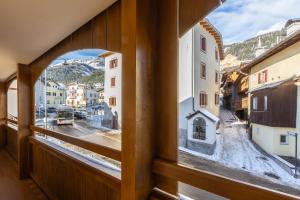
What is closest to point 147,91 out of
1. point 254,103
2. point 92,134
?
point 254,103

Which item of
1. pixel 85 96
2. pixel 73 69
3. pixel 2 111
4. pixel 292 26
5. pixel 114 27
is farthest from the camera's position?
pixel 2 111

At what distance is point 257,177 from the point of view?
0.83 metres

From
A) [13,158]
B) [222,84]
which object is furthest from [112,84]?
[13,158]

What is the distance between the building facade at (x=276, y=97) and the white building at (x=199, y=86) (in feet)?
0.58

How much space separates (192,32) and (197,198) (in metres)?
0.89

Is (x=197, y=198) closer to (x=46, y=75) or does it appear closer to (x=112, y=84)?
(x=112, y=84)

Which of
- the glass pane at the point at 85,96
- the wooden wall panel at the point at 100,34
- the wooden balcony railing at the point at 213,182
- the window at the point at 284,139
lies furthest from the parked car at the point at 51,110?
the window at the point at 284,139

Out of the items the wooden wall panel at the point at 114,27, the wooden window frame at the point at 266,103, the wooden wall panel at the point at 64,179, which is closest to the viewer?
the wooden window frame at the point at 266,103

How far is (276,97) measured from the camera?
30.3 inches

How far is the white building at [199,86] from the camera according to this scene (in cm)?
100

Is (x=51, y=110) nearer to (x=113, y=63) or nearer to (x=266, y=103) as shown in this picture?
(x=113, y=63)

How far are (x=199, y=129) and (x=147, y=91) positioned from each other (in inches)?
13.6

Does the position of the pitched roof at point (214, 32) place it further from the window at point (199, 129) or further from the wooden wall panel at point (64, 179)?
the wooden wall panel at point (64, 179)


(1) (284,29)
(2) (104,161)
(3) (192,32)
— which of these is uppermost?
(3) (192,32)
